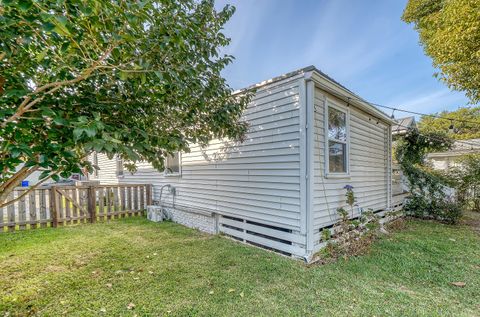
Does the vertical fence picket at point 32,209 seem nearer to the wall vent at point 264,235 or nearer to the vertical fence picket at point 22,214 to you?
the vertical fence picket at point 22,214

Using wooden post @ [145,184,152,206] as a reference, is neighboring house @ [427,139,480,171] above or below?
above

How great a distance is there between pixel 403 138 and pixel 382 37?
3.92 meters

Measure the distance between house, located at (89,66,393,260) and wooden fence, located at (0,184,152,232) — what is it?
7.26 ft

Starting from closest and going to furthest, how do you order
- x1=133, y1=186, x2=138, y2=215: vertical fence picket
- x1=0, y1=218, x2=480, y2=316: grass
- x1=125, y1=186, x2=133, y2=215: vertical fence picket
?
x1=0, y1=218, x2=480, y2=316: grass < x1=125, y1=186, x2=133, y2=215: vertical fence picket < x1=133, y1=186, x2=138, y2=215: vertical fence picket

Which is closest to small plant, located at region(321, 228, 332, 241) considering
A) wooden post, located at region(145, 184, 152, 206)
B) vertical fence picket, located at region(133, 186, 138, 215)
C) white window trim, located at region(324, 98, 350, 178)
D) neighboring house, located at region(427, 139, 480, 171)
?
white window trim, located at region(324, 98, 350, 178)

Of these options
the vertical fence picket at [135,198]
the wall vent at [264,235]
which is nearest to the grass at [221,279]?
the wall vent at [264,235]

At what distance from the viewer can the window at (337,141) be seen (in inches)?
186

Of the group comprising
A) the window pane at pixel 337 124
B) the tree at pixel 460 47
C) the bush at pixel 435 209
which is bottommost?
the bush at pixel 435 209

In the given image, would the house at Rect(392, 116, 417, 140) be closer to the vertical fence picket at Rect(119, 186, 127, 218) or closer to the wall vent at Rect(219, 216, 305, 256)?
the wall vent at Rect(219, 216, 305, 256)

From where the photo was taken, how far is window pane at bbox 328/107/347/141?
476 centimetres

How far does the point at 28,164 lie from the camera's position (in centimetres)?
195

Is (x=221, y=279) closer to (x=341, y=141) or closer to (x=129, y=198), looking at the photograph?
(x=341, y=141)

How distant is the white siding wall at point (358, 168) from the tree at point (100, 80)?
2.04 metres

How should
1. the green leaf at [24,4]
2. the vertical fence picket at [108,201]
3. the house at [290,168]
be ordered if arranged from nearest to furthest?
the green leaf at [24,4], the house at [290,168], the vertical fence picket at [108,201]
